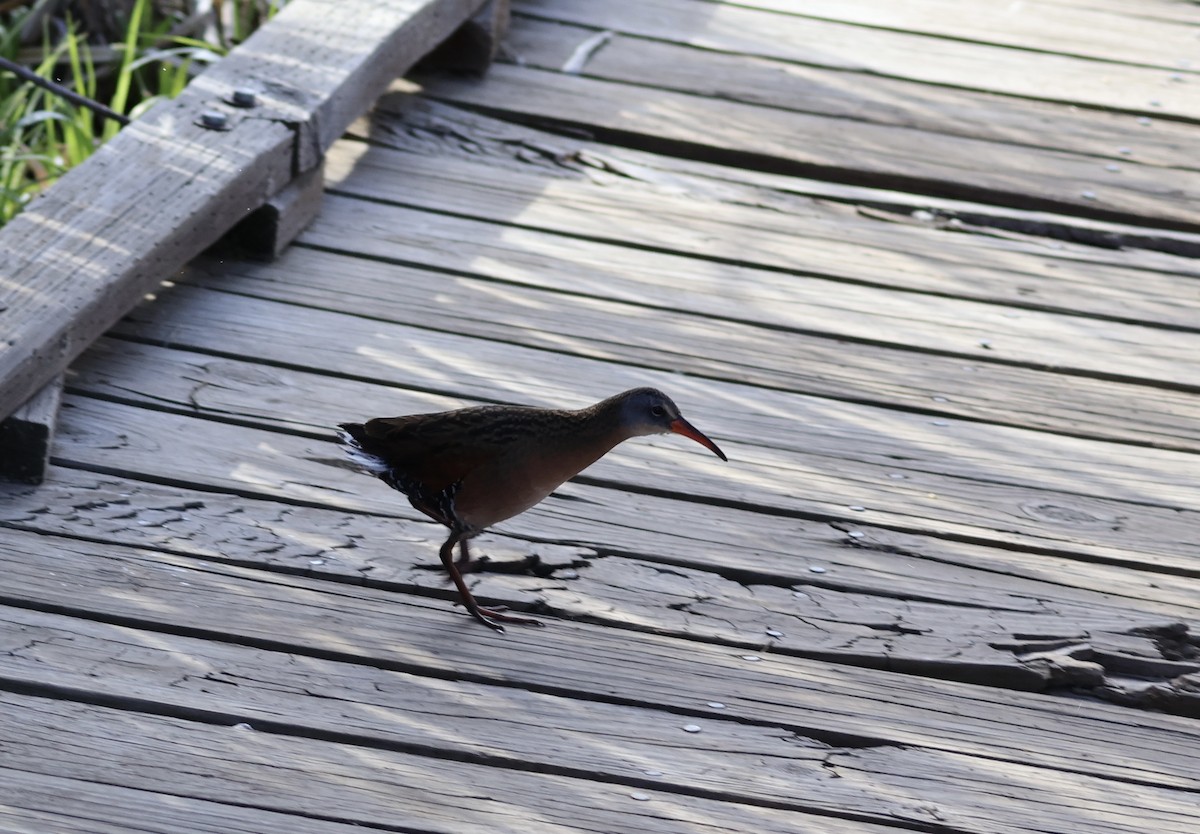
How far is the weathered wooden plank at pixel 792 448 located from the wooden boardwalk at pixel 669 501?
0.04ft

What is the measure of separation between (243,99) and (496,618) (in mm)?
1934

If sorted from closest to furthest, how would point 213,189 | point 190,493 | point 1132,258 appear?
point 190,493 < point 213,189 < point 1132,258

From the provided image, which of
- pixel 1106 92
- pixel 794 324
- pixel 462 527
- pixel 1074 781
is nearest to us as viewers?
pixel 1074 781

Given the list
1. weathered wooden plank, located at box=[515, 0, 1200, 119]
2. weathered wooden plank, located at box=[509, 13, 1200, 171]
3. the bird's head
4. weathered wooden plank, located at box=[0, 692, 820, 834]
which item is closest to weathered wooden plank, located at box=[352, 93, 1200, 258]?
weathered wooden plank, located at box=[509, 13, 1200, 171]

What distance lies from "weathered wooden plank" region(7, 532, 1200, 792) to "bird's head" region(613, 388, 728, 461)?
411 mm

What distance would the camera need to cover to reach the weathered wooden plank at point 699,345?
379 centimetres

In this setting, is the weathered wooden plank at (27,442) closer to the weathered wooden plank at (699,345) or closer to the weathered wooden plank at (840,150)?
the weathered wooden plank at (699,345)

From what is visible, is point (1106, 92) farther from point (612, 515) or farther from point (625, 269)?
point (612, 515)

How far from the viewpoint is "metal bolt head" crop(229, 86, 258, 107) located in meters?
4.09

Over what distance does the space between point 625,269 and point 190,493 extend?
63.4 inches

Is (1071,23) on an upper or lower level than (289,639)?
upper

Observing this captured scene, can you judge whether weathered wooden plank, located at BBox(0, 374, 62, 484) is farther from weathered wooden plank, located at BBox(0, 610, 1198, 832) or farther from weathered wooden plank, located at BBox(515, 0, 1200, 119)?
weathered wooden plank, located at BBox(515, 0, 1200, 119)

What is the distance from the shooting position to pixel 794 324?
13.4ft

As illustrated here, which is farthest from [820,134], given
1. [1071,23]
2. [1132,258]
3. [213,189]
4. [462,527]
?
[462,527]
